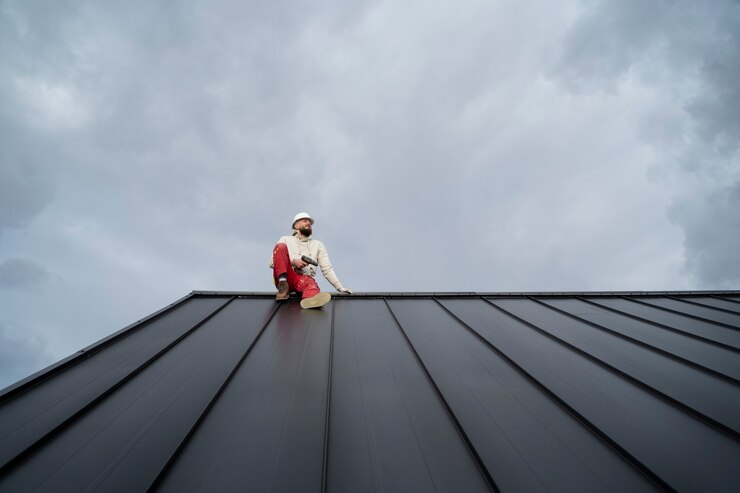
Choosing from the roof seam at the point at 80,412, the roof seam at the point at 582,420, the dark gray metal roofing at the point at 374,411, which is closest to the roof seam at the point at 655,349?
the dark gray metal roofing at the point at 374,411

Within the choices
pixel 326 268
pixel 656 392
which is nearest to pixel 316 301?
pixel 326 268

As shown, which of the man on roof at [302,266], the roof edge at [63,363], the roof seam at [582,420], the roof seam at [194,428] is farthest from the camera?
the man on roof at [302,266]

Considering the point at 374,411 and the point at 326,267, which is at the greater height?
the point at 326,267

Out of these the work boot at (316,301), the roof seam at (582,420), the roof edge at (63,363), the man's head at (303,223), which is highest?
the man's head at (303,223)

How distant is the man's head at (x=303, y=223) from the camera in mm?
5707

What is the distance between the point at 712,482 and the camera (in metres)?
1.71

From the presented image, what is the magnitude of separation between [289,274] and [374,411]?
316 cm

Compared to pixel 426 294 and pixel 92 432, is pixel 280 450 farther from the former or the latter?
pixel 426 294

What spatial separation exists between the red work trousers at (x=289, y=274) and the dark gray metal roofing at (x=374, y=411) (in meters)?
0.82

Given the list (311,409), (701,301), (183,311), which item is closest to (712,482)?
(311,409)

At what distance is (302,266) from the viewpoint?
Result: 5.11 metres

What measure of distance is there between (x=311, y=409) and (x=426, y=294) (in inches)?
152

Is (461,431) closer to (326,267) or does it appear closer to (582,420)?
(582,420)

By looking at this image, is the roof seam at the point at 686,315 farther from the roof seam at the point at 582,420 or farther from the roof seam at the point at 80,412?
the roof seam at the point at 80,412
